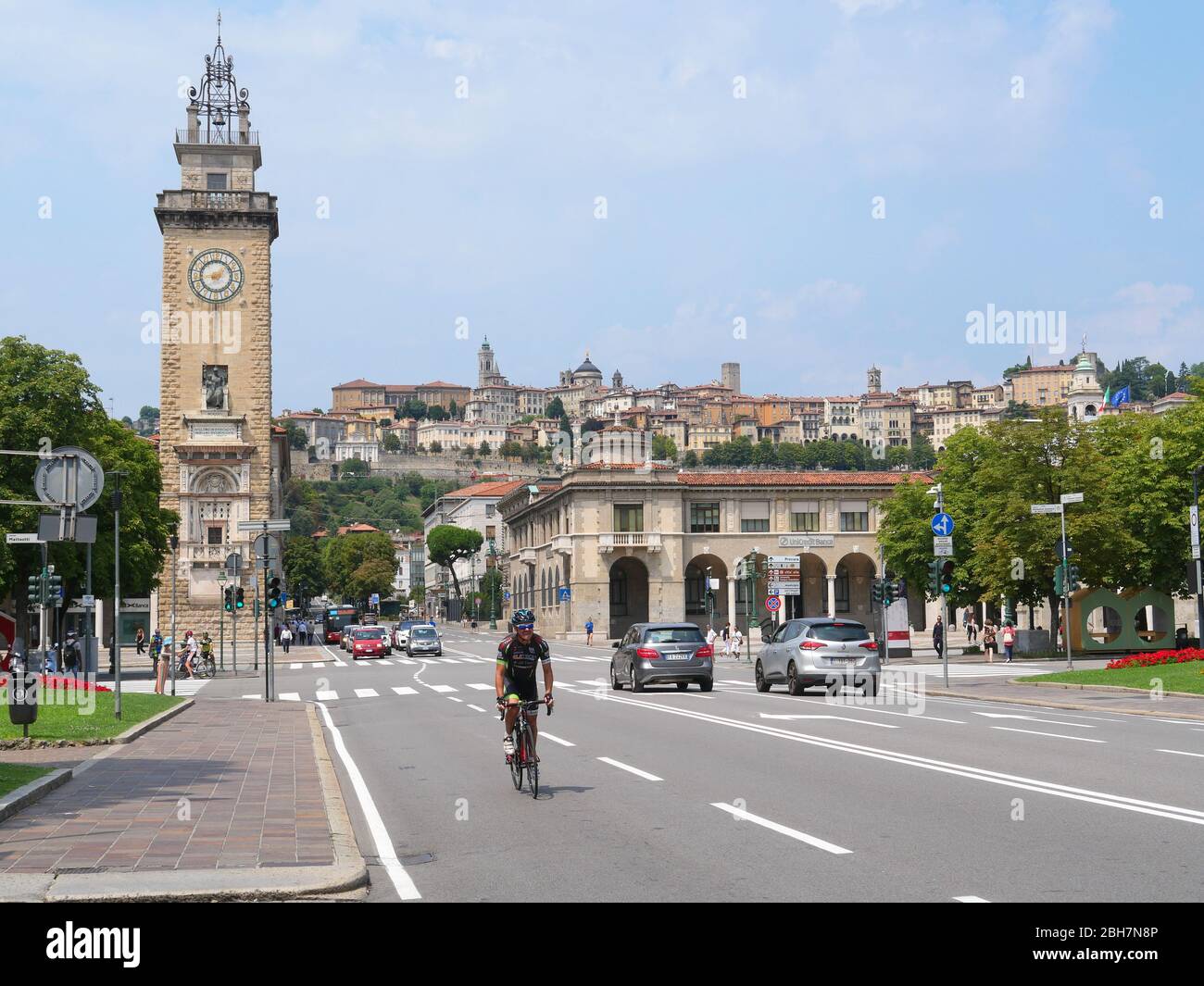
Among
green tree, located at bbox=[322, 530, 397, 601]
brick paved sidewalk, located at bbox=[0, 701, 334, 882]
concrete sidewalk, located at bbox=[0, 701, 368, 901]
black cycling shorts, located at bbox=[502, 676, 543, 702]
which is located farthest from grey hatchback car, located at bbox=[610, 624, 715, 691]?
green tree, located at bbox=[322, 530, 397, 601]

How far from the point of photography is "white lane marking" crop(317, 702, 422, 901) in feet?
28.7

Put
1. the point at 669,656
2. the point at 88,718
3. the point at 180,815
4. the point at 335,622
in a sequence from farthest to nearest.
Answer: the point at 335,622
the point at 669,656
the point at 88,718
the point at 180,815

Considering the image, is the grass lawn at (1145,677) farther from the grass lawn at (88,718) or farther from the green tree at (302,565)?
the green tree at (302,565)

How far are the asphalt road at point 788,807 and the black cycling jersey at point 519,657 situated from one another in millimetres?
1185

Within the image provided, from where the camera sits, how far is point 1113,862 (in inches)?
355

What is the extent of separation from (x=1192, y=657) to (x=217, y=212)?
59.4 meters

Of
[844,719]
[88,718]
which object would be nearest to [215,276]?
[88,718]

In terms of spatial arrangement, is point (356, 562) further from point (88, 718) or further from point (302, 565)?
point (88, 718)

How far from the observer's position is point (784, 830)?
1070 cm

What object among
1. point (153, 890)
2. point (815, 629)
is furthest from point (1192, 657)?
point (153, 890)

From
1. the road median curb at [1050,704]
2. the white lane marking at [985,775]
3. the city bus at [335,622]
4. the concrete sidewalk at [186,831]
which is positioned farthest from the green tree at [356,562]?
Answer: the concrete sidewalk at [186,831]

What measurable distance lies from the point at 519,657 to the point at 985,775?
5064 mm

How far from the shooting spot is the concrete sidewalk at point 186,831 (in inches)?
330
